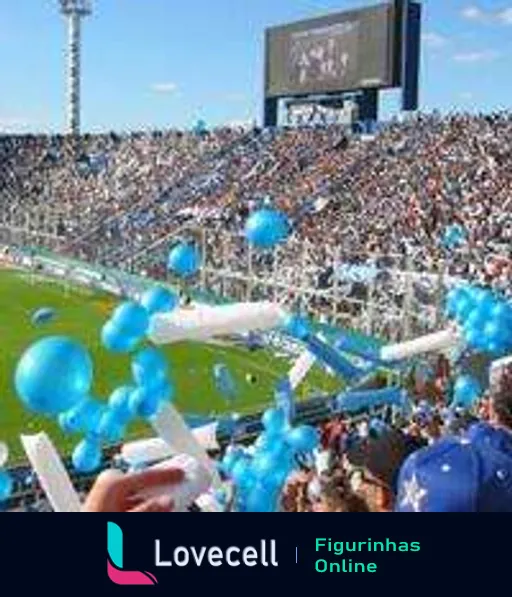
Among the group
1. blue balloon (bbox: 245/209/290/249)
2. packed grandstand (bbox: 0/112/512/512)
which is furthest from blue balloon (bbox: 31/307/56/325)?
blue balloon (bbox: 245/209/290/249)

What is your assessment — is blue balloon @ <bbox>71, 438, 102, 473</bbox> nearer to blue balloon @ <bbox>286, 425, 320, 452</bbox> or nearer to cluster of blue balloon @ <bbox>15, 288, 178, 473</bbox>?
cluster of blue balloon @ <bbox>15, 288, 178, 473</bbox>

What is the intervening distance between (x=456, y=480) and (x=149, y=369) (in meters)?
3.52

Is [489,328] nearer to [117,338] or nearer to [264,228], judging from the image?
[264,228]

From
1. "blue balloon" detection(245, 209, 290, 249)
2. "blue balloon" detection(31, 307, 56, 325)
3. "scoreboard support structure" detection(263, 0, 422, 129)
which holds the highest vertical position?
"scoreboard support structure" detection(263, 0, 422, 129)

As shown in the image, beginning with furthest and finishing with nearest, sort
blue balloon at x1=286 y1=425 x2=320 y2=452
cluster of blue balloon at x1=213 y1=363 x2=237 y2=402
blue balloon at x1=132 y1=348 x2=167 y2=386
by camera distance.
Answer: cluster of blue balloon at x1=213 y1=363 x2=237 y2=402, blue balloon at x1=286 y1=425 x2=320 y2=452, blue balloon at x1=132 y1=348 x2=167 y2=386

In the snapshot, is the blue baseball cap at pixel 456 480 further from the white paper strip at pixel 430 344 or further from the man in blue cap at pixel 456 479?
the white paper strip at pixel 430 344

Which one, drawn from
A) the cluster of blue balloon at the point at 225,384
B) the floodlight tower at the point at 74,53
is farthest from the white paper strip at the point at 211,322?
the floodlight tower at the point at 74,53
